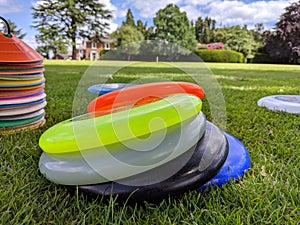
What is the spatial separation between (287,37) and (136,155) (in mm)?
26581

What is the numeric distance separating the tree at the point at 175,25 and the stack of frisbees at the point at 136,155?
1034 inches

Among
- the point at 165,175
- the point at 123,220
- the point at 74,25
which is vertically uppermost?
the point at 74,25

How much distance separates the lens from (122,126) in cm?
95

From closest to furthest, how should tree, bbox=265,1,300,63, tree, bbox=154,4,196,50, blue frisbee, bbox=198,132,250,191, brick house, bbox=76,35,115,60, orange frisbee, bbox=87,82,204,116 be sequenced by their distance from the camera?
blue frisbee, bbox=198,132,250,191 → orange frisbee, bbox=87,82,204,116 → tree, bbox=265,1,300,63 → tree, bbox=154,4,196,50 → brick house, bbox=76,35,115,60

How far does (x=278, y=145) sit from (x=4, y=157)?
1.52 meters

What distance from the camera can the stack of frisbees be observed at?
0.96 m

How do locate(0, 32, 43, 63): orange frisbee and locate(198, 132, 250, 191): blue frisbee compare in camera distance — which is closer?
locate(198, 132, 250, 191): blue frisbee

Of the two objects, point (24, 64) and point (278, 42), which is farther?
point (278, 42)

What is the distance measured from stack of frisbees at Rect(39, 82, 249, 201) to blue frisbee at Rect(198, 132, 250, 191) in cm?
5

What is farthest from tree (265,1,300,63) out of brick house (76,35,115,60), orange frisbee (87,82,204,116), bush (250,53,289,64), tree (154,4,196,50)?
orange frisbee (87,82,204,116)

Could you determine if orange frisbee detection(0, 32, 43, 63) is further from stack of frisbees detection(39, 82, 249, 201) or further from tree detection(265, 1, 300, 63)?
tree detection(265, 1, 300, 63)

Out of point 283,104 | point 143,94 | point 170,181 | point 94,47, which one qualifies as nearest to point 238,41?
point 94,47

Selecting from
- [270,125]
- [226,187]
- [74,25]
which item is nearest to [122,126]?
[226,187]

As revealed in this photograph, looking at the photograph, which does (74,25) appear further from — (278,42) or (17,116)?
(17,116)
